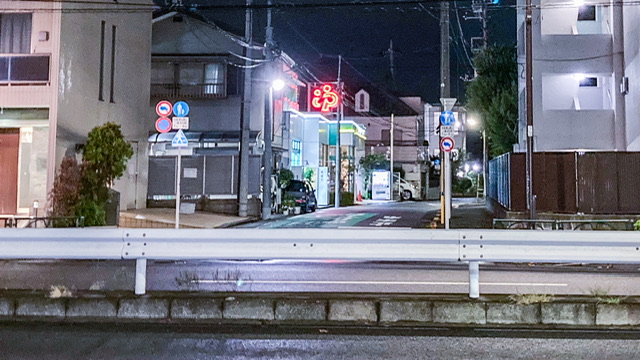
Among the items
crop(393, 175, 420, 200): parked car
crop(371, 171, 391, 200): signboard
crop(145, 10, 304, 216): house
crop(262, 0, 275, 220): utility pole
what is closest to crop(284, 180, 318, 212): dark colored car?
crop(145, 10, 304, 216): house

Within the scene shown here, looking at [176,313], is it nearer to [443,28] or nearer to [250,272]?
[250,272]

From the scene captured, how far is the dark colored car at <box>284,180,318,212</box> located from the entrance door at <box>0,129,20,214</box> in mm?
12660

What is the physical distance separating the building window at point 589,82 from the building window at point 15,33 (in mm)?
21275

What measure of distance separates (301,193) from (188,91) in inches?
322

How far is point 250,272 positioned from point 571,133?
18292 millimetres

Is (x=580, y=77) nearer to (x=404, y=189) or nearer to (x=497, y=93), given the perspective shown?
(x=497, y=93)

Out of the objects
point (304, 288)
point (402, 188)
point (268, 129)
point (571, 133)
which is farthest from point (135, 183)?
point (402, 188)

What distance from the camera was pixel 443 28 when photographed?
19.7 meters

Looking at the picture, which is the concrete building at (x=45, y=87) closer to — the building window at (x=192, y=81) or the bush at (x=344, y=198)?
the building window at (x=192, y=81)

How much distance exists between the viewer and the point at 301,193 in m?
28.8

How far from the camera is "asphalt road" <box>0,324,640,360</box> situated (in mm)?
5445

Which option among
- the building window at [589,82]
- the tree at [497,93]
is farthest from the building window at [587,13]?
the tree at [497,93]

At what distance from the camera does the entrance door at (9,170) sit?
61.4 feet

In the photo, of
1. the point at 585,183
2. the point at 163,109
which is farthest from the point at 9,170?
the point at 585,183
